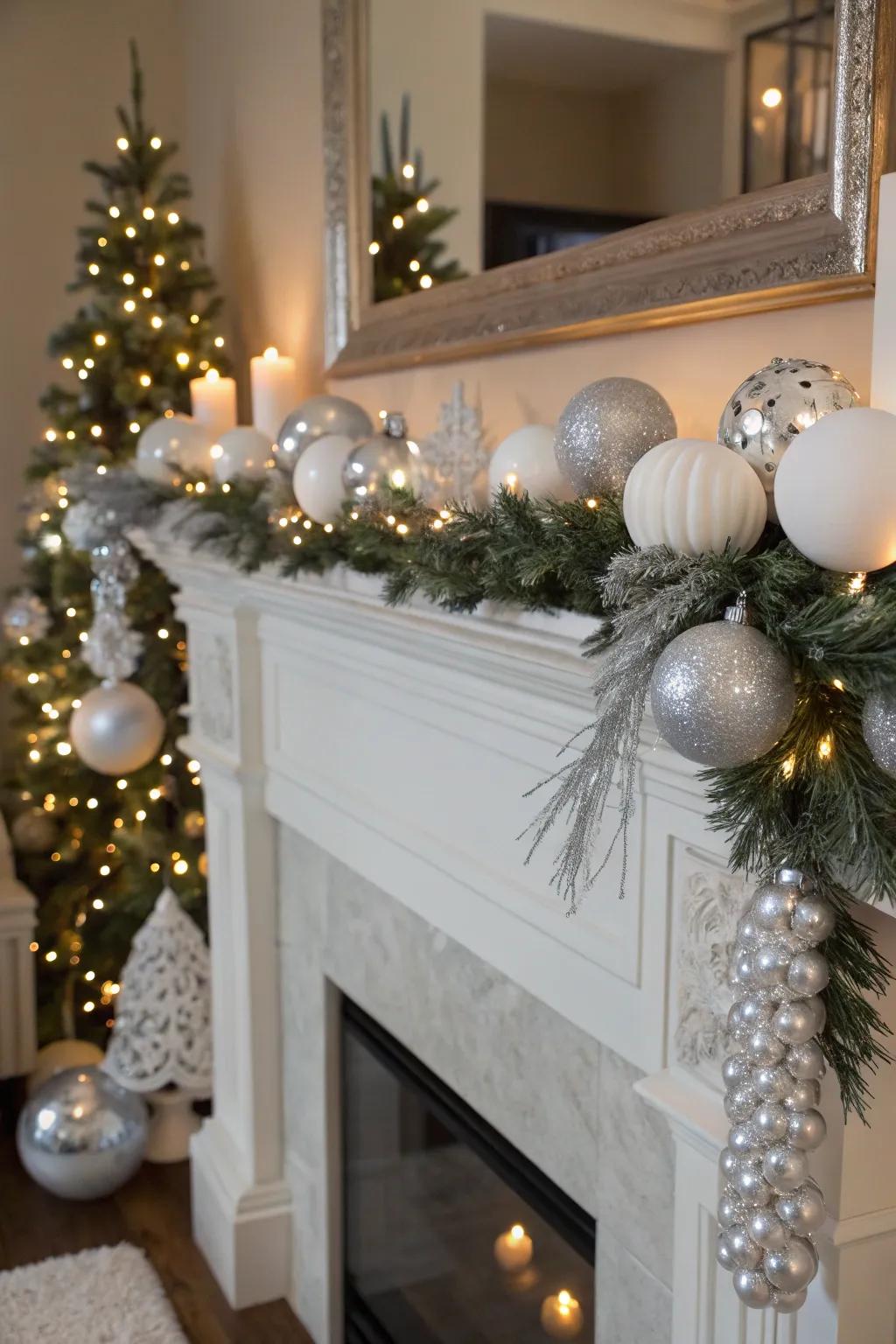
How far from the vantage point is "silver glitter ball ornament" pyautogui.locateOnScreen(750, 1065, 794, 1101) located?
91 centimetres

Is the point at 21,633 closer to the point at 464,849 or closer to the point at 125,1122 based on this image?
the point at 125,1122

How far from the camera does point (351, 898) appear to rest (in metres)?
2.16

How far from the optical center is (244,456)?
2.05 m

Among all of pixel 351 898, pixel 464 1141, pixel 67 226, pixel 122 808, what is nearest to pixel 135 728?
pixel 122 808

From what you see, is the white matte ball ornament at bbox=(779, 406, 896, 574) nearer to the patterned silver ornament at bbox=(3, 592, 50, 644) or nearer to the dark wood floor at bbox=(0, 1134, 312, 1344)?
the dark wood floor at bbox=(0, 1134, 312, 1344)

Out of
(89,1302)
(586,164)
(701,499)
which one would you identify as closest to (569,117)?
(586,164)

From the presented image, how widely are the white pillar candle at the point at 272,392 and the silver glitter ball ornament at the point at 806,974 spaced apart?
5.52 feet

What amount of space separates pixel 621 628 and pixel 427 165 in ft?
4.23

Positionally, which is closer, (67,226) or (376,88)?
(376,88)

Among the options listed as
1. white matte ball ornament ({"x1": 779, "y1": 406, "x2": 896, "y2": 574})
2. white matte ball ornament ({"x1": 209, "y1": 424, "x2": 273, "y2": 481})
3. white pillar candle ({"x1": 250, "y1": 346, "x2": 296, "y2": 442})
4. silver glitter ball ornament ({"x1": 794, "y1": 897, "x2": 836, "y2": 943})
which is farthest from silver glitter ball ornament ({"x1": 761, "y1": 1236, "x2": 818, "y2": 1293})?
white pillar candle ({"x1": 250, "y1": 346, "x2": 296, "y2": 442})

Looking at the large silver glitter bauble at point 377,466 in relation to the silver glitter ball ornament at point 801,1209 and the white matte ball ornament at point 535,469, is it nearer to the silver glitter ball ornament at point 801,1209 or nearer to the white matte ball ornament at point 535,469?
the white matte ball ornament at point 535,469

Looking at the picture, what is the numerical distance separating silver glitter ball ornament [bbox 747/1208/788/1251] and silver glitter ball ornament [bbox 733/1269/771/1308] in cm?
2

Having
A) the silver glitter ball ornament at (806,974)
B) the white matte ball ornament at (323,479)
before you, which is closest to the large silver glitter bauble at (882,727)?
the silver glitter ball ornament at (806,974)

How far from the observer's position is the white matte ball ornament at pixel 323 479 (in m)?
1.68
